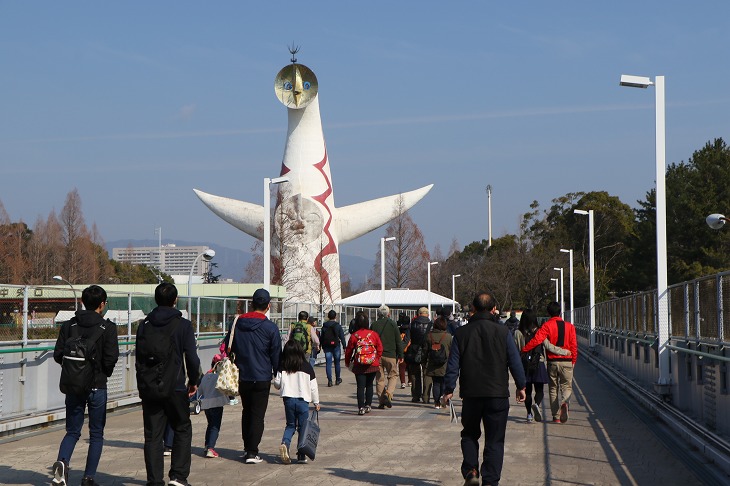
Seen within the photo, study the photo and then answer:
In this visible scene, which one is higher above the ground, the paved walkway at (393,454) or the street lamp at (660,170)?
the street lamp at (660,170)

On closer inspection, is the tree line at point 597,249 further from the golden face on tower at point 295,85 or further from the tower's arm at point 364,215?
the golden face on tower at point 295,85

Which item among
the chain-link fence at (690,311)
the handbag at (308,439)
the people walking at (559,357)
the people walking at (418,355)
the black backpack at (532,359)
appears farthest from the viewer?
the people walking at (418,355)

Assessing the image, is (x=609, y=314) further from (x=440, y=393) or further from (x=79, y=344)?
(x=79, y=344)

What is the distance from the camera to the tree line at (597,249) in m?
65.4

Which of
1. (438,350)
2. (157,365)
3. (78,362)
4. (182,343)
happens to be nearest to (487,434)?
(182,343)

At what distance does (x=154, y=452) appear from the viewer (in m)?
8.49

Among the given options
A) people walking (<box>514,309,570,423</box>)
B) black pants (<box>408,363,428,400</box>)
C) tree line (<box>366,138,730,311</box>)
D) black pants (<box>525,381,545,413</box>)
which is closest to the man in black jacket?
people walking (<box>514,309,570,423</box>)

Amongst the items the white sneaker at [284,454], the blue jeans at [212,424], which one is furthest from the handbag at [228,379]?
the white sneaker at [284,454]

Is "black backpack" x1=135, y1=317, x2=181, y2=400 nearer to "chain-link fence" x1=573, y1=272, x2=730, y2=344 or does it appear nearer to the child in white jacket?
the child in white jacket

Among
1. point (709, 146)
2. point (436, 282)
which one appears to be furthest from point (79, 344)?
point (436, 282)

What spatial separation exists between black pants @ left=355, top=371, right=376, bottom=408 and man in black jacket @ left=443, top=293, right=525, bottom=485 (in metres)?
7.20

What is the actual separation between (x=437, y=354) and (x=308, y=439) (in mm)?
6762

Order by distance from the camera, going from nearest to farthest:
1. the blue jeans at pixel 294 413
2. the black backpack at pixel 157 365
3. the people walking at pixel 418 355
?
the black backpack at pixel 157 365
the blue jeans at pixel 294 413
the people walking at pixel 418 355

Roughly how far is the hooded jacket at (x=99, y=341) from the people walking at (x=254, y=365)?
190 cm
